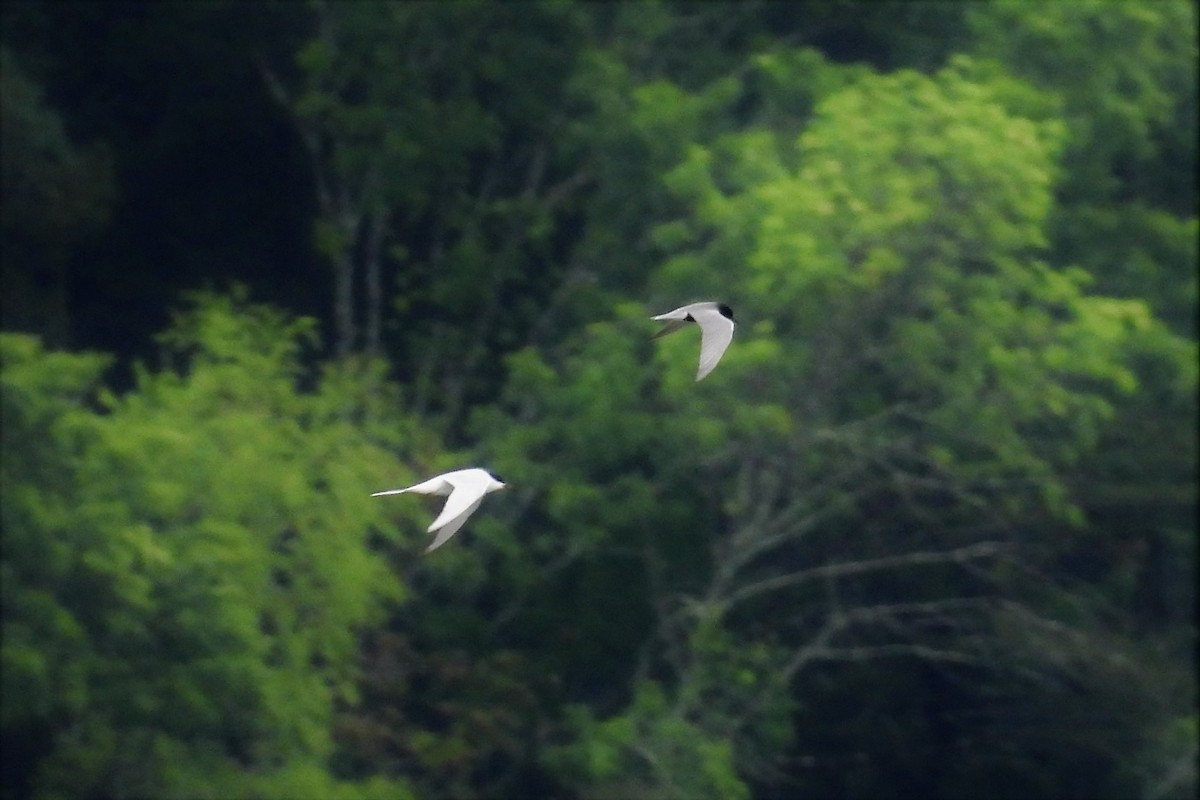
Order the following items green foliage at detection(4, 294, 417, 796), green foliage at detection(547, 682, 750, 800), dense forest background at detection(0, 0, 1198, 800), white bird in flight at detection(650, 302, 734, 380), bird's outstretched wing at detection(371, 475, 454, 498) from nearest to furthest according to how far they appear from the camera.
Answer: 1. bird's outstretched wing at detection(371, 475, 454, 498)
2. white bird in flight at detection(650, 302, 734, 380)
3. green foliage at detection(4, 294, 417, 796)
4. dense forest background at detection(0, 0, 1198, 800)
5. green foliage at detection(547, 682, 750, 800)

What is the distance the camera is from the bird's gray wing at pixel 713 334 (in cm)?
1109

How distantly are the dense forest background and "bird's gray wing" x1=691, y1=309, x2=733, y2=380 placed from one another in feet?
15.8

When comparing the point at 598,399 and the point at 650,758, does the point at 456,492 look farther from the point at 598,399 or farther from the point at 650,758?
the point at 598,399

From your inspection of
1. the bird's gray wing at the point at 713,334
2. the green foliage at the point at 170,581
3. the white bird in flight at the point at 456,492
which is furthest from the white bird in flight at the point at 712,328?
the green foliage at the point at 170,581

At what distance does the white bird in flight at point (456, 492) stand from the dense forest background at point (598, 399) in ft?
15.8

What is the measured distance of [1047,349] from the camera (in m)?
16.6

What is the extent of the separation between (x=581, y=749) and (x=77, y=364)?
4829 mm

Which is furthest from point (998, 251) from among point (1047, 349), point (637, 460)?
point (637, 460)

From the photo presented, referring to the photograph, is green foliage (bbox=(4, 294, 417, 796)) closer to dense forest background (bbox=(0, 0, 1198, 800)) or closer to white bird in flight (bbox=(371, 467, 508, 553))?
dense forest background (bbox=(0, 0, 1198, 800))

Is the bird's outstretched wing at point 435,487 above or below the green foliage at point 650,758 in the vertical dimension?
above

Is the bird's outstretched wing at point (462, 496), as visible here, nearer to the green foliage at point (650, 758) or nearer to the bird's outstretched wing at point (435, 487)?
the bird's outstretched wing at point (435, 487)

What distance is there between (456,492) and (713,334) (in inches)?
66.0

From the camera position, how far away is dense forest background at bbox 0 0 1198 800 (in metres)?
15.6

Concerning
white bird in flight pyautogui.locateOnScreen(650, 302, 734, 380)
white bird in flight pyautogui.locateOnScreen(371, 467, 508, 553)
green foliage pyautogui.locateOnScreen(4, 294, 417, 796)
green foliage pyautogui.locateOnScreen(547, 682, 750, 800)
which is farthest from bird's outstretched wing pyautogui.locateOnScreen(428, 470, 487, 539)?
green foliage pyautogui.locateOnScreen(547, 682, 750, 800)
